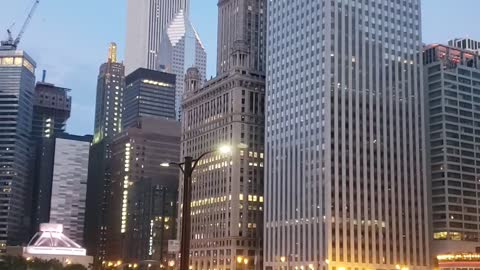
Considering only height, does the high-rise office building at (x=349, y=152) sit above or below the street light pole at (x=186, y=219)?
above

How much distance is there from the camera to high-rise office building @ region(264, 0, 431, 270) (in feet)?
589

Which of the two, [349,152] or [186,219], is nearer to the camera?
[186,219]

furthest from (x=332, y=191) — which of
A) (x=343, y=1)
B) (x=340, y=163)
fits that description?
(x=343, y=1)

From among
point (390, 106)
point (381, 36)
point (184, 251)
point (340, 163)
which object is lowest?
point (184, 251)

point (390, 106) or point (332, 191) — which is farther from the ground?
point (390, 106)

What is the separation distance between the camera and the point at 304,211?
18562 cm

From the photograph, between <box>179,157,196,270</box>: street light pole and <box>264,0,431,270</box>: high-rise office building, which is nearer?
<box>179,157,196,270</box>: street light pole

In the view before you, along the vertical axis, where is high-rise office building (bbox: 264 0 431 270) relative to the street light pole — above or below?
above

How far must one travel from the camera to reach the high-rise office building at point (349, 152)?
179 m

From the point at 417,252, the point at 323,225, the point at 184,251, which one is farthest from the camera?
the point at 417,252

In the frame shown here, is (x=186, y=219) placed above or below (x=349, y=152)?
below

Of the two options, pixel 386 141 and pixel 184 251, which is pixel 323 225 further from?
pixel 184 251

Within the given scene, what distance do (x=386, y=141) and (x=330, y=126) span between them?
18485 millimetres

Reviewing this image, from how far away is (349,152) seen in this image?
183000 millimetres
